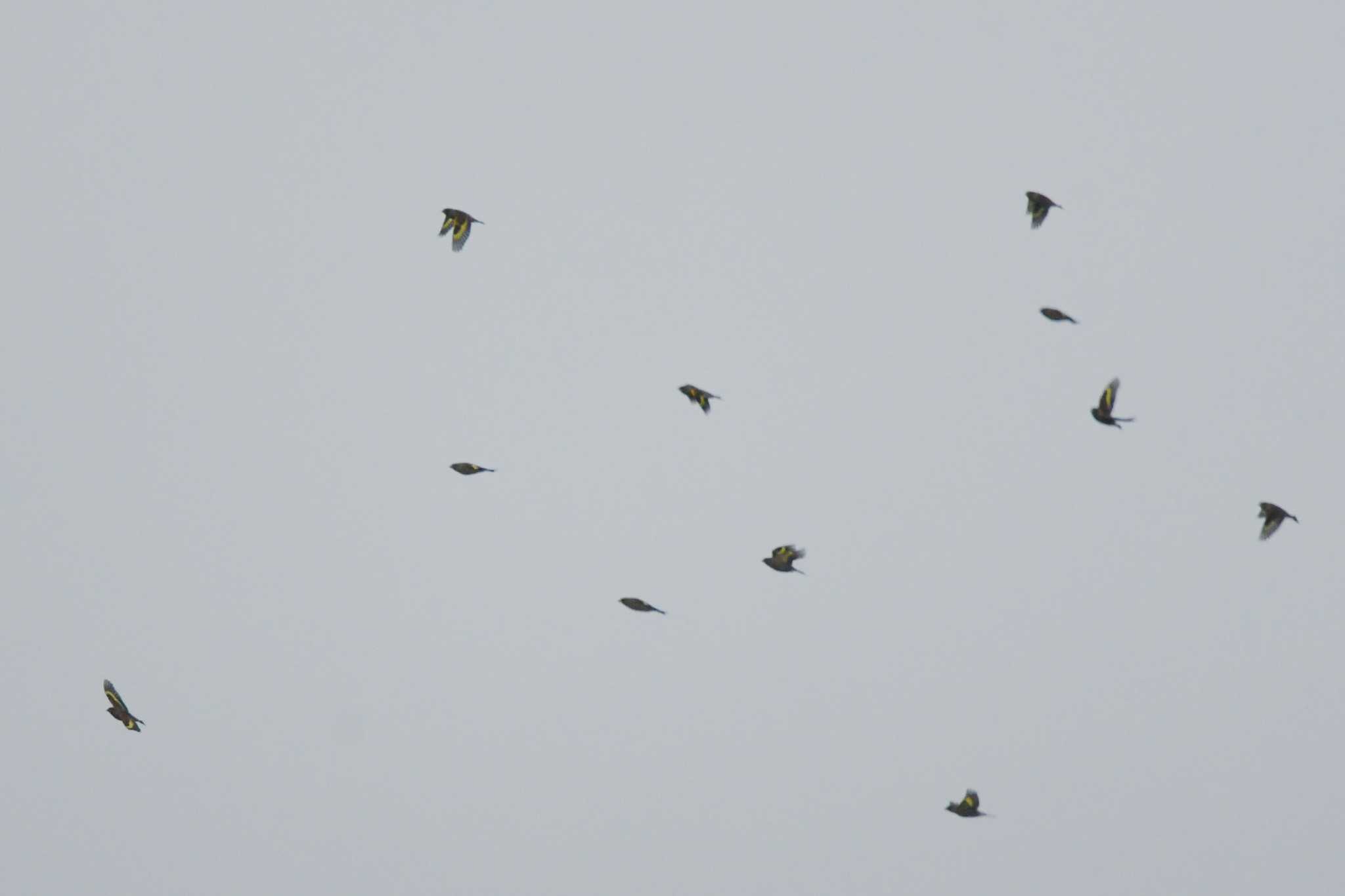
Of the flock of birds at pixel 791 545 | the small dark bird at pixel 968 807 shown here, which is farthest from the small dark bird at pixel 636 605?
the small dark bird at pixel 968 807

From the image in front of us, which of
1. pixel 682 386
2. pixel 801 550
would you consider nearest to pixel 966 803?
pixel 801 550

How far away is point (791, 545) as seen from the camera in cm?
4778

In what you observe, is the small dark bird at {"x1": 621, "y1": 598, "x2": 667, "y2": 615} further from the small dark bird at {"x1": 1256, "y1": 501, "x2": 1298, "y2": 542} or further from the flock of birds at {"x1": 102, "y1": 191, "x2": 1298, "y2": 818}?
the small dark bird at {"x1": 1256, "y1": 501, "x2": 1298, "y2": 542}

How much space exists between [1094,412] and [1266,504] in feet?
21.2

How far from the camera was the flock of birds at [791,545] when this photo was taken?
4270 cm

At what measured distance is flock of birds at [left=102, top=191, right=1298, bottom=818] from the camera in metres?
42.7

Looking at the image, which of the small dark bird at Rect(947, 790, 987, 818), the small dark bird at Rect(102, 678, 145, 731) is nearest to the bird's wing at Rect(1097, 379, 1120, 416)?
the small dark bird at Rect(947, 790, 987, 818)

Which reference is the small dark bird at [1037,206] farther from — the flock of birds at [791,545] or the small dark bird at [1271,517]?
Answer: the small dark bird at [1271,517]

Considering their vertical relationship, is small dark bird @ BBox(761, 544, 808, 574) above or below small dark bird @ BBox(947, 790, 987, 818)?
above

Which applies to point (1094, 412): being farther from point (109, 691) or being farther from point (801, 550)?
point (109, 691)

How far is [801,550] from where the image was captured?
47.8 meters

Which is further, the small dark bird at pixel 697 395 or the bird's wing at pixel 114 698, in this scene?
the small dark bird at pixel 697 395

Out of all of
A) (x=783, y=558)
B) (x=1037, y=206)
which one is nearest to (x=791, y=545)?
(x=783, y=558)

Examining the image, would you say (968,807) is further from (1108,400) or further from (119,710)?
(119,710)
